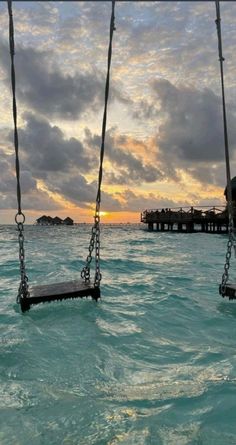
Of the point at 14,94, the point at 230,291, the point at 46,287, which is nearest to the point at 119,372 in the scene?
the point at 46,287

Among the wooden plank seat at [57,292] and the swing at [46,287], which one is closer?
the swing at [46,287]

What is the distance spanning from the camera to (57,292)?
313 inches

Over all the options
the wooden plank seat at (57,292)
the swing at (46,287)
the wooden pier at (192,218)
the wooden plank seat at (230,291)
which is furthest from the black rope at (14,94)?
the wooden pier at (192,218)

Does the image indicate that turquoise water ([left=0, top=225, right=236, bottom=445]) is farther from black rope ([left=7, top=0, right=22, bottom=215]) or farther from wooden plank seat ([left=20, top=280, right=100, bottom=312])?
black rope ([left=7, top=0, right=22, bottom=215])

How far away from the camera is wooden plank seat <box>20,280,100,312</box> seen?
25.2 ft

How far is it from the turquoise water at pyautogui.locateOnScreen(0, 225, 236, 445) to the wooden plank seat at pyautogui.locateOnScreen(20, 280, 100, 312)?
1.94 ft

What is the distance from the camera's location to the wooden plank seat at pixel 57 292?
767 cm

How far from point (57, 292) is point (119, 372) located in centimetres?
272

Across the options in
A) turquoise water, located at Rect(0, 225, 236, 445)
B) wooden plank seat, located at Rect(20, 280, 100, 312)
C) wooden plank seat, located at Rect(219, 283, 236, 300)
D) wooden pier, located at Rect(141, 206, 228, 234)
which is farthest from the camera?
wooden pier, located at Rect(141, 206, 228, 234)

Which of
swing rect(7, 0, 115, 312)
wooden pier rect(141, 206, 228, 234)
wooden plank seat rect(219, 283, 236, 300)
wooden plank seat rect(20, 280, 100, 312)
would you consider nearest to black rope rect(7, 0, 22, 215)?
swing rect(7, 0, 115, 312)

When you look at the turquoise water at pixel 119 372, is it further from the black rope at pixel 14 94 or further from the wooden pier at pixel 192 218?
the wooden pier at pixel 192 218

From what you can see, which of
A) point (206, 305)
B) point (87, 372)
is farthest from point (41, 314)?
point (206, 305)

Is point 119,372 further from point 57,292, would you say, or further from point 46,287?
point 46,287

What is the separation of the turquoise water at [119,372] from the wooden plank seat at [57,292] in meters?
0.59
